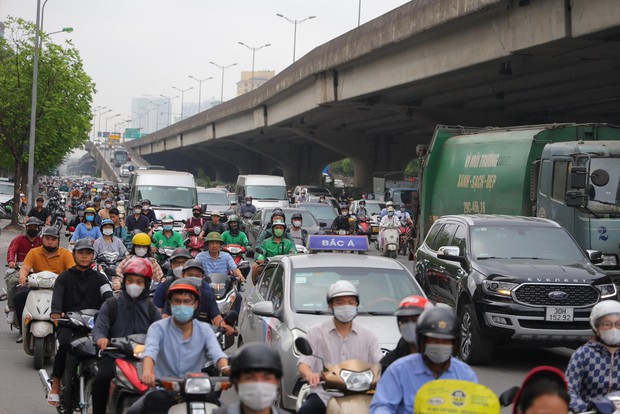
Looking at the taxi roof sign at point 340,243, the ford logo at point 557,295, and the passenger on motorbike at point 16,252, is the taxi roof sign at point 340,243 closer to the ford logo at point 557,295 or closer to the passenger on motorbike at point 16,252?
the ford logo at point 557,295

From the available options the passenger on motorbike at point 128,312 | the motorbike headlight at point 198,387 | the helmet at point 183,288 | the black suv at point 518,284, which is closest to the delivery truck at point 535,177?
the black suv at point 518,284

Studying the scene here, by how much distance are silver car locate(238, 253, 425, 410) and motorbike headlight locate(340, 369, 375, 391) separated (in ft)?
8.41

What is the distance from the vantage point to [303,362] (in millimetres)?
6777

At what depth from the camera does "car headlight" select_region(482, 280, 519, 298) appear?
12.6 meters

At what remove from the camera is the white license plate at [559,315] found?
1248cm

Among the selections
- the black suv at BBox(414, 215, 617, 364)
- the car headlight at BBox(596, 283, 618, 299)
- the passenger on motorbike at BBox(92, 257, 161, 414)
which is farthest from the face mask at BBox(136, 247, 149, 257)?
the car headlight at BBox(596, 283, 618, 299)

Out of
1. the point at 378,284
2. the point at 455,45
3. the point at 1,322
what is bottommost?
the point at 1,322

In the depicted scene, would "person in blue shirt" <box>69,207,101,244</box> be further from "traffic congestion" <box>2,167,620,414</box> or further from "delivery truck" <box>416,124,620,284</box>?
"delivery truck" <box>416,124,620,284</box>

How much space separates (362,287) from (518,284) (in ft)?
10.7

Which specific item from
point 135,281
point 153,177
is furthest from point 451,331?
point 153,177

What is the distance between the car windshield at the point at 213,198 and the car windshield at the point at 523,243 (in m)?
25.8

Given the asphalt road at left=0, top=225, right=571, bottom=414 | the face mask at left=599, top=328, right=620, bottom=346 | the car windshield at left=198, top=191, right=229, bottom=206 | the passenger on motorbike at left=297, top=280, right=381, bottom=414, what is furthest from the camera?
the car windshield at left=198, top=191, right=229, bottom=206

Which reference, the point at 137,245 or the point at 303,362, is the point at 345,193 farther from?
the point at 303,362

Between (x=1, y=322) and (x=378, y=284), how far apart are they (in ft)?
25.3
